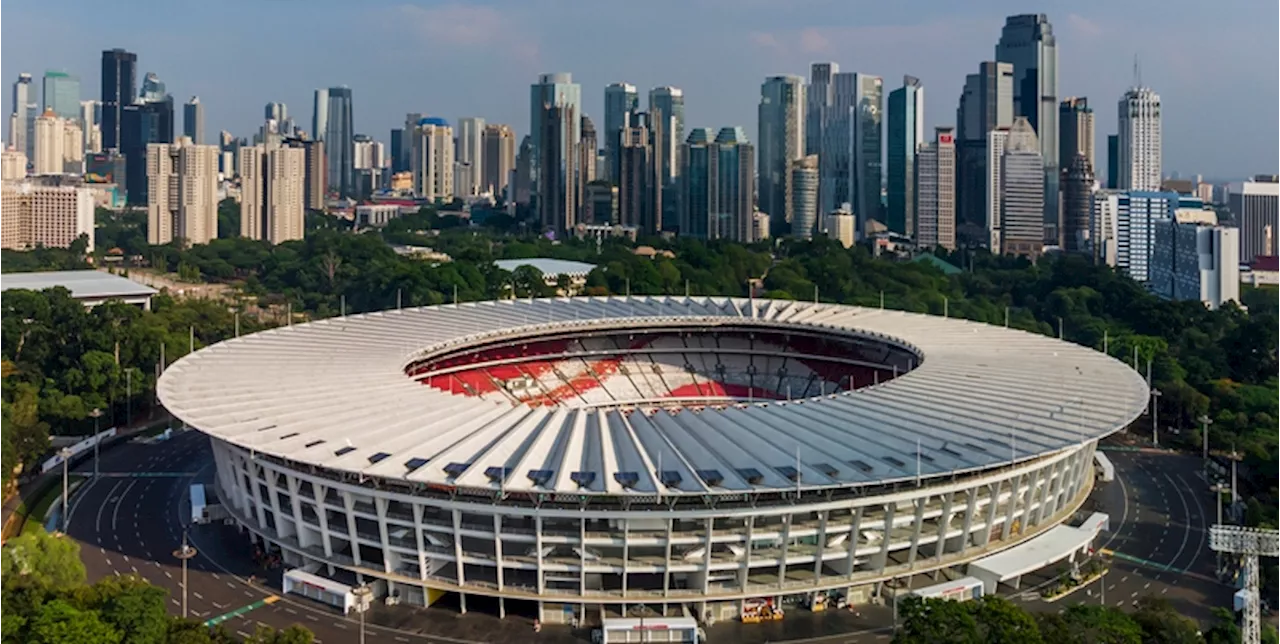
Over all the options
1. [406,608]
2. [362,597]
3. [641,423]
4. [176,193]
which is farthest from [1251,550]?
[176,193]

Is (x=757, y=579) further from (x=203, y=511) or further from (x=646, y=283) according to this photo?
(x=646, y=283)

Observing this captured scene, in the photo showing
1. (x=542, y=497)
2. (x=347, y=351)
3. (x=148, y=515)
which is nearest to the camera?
(x=542, y=497)

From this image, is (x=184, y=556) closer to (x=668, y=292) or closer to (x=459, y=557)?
(x=459, y=557)

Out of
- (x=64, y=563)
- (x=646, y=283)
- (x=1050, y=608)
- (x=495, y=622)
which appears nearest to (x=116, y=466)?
(x=64, y=563)

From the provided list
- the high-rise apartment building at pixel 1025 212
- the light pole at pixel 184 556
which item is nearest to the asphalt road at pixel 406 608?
the light pole at pixel 184 556

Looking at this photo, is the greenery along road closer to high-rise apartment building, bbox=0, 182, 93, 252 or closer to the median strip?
high-rise apartment building, bbox=0, 182, 93, 252

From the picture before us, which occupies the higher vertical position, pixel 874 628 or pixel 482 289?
pixel 482 289

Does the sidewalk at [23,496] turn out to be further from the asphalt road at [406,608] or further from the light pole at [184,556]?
the light pole at [184,556]
